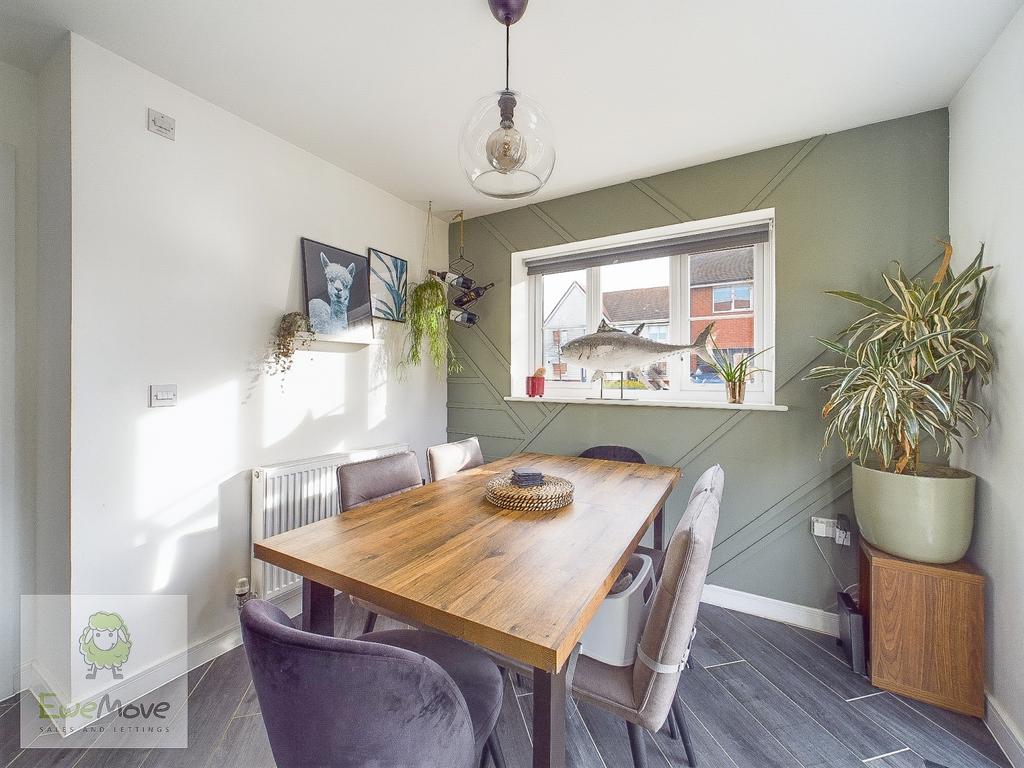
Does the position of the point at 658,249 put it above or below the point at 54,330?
above

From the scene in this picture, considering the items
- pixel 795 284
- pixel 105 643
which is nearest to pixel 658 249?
pixel 795 284

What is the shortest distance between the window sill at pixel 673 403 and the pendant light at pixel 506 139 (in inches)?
62.4

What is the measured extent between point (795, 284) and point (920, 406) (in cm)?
83

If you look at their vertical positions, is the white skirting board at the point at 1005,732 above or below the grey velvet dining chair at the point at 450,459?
below

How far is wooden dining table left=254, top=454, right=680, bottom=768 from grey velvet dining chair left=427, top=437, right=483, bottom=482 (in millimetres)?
342

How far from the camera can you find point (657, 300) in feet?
9.14

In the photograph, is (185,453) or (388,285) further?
(388,285)

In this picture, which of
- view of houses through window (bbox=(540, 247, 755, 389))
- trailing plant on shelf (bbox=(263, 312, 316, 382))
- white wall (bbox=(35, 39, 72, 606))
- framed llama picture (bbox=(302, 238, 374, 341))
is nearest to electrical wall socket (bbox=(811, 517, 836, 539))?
view of houses through window (bbox=(540, 247, 755, 389))

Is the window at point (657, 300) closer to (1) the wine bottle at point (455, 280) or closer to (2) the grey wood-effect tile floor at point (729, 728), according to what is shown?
(1) the wine bottle at point (455, 280)

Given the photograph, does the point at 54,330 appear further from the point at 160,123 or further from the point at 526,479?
the point at 526,479

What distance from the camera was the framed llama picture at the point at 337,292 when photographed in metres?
2.34

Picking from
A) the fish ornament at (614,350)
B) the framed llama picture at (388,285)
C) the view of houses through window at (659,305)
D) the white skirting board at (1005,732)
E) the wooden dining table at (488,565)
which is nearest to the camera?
the wooden dining table at (488,565)

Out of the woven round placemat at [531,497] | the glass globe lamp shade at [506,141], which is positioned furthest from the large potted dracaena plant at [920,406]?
the glass globe lamp shade at [506,141]

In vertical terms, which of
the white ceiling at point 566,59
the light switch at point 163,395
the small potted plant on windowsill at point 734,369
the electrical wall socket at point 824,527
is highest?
the white ceiling at point 566,59
